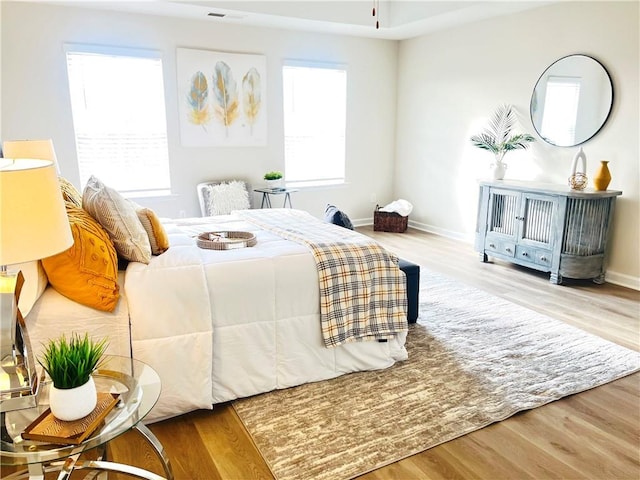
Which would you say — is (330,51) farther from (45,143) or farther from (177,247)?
(177,247)

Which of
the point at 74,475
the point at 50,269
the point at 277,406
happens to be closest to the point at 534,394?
the point at 277,406

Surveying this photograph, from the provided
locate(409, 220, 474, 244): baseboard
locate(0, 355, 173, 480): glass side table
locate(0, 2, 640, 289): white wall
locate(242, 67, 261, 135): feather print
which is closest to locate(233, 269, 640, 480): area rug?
locate(0, 355, 173, 480): glass side table

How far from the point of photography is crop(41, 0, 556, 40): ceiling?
4781 millimetres

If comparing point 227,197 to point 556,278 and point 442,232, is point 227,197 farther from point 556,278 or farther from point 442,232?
point 556,278

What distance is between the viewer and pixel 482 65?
18.3 ft

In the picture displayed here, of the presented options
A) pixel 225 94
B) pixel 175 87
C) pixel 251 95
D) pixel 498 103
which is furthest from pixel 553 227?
pixel 175 87

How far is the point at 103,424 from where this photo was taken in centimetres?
140

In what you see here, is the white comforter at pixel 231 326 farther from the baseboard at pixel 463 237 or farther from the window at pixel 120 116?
the window at pixel 120 116

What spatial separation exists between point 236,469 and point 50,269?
113 cm

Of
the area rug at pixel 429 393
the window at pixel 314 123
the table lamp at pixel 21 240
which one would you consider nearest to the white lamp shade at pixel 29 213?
the table lamp at pixel 21 240

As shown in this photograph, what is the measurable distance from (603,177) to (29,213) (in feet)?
14.7

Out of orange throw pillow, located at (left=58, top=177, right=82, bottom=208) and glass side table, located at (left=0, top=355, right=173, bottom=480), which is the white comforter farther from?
orange throw pillow, located at (left=58, top=177, right=82, bottom=208)

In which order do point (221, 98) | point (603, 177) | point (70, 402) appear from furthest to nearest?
point (221, 98)
point (603, 177)
point (70, 402)

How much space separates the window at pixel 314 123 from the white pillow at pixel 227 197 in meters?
0.85
